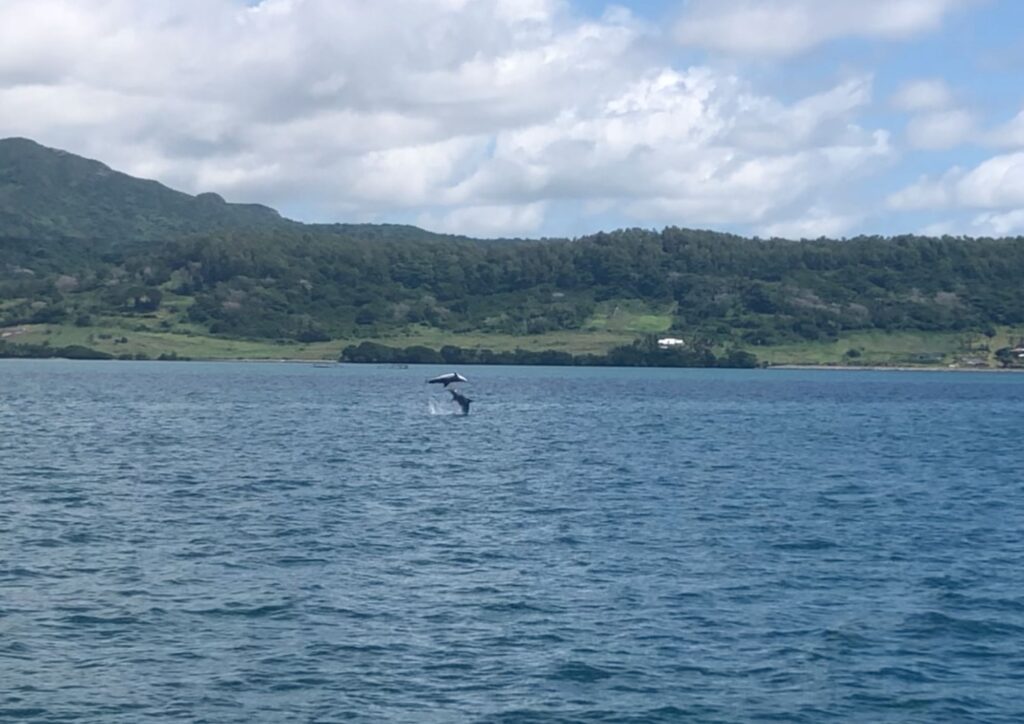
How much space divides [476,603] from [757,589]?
8.80m

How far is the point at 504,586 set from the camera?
139 ft

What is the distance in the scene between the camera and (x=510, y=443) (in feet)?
331

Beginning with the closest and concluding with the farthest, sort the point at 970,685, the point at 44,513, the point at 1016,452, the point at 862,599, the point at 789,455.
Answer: the point at 970,685, the point at 862,599, the point at 44,513, the point at 789,455, the point at 1016,452

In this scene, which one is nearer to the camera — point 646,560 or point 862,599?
point 862,599

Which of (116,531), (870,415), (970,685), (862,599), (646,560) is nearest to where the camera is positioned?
(970,685)

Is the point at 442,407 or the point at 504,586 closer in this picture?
the point at 504,586

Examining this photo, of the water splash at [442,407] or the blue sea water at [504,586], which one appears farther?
the water splash at [442,407]

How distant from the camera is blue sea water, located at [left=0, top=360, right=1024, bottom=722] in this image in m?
31.0

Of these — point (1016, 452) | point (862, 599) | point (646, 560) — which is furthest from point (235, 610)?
point (1016, 452)

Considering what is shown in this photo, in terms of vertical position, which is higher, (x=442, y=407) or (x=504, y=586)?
(x=442, y=407)

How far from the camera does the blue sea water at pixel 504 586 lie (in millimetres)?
31000

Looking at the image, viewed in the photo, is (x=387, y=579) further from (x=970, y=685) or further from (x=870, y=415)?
(x=870, y=415)

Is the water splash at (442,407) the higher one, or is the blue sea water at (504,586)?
the water splash at (442,407)

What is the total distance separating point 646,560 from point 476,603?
932 centimetres
